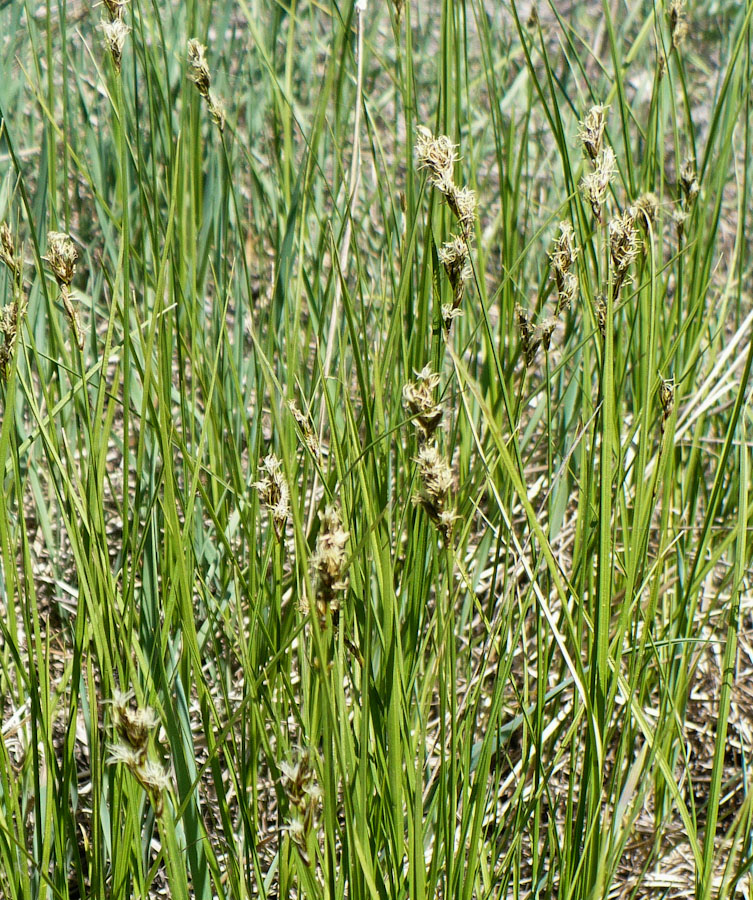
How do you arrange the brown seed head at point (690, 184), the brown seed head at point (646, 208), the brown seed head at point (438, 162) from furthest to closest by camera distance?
the brown seed head at point (690, 184), the brown seed head at point (646, 208), the brown seed head at point (438, 162)

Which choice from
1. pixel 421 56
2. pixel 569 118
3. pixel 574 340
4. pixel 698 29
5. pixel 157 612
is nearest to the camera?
pixel 157 612

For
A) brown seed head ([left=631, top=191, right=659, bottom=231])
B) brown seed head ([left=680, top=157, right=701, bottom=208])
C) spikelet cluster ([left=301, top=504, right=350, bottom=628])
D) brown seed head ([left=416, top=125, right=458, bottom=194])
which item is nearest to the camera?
spikelet cluster ([left=301, top=504, right=350, bottom=628])

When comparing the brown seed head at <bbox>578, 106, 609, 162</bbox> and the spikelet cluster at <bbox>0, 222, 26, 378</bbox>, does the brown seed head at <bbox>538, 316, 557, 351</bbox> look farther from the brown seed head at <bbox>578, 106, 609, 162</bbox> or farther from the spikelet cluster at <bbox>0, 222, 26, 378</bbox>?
the spikelet cluster at <bbox>0, 222, 26, 378</bbox>

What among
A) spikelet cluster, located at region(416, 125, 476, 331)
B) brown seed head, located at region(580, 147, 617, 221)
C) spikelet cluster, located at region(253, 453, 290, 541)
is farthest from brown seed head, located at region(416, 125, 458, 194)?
spikelet cluster, located at region(253, 453, 290, 541)

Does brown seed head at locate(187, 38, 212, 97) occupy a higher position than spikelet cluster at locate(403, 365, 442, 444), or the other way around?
brown seed head at locate(187, 38, 212, 97)

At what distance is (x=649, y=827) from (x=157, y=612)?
76 centimetres

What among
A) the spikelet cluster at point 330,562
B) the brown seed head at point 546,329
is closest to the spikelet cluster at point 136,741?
the spikelet cluster at point 330,562

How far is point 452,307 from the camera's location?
2.60 feet

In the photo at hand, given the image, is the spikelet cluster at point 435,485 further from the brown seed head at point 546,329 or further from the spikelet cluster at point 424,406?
the brown seed head at point 546,329

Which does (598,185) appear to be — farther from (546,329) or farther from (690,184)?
(690,184)

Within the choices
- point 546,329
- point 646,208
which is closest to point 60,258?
point 546,329

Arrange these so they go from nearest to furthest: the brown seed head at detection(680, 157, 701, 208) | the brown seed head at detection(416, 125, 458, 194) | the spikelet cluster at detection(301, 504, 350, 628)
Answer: the spikelet cluster at detection(301, 504, 350, 628)
the brown seed head at detection(416, 125, 458, 194)
the brown seed head at detection(680, 157, 701, 208)

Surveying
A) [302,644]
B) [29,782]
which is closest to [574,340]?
[302,644]

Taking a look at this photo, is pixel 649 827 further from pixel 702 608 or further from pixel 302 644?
pixel 302 644
